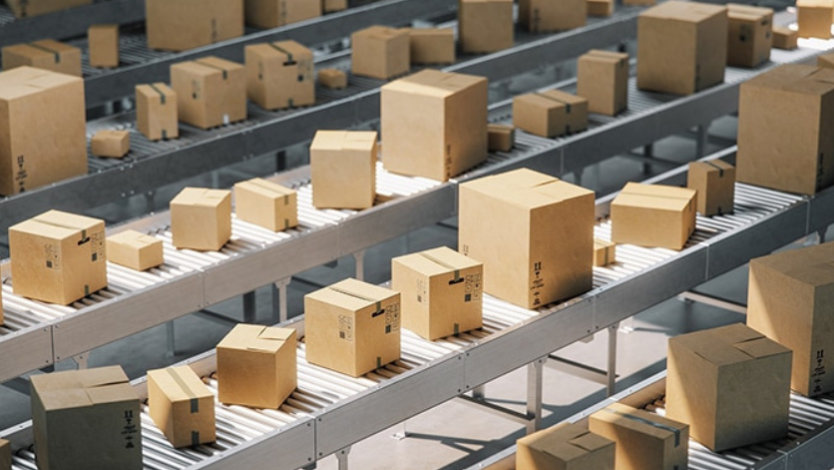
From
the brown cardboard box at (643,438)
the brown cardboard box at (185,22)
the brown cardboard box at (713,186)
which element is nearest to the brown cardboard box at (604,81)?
the brown cardboard box at (713,186)

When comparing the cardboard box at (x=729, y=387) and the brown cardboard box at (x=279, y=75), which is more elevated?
the brown cardboard box at (x=279, y=75)

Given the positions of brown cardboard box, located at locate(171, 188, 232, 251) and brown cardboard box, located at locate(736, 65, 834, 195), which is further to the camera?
brown cardboard box, located at locate(736, 65, 834, 195)

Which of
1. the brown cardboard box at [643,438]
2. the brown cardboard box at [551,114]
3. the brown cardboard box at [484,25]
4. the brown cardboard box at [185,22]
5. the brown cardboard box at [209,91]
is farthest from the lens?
the brown cardboard box at [484,25]

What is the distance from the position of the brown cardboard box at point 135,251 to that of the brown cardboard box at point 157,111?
194cm

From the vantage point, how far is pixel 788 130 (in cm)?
952

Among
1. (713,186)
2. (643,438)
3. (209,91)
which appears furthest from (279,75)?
(643,438)

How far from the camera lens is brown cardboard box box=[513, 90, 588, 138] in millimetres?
10602

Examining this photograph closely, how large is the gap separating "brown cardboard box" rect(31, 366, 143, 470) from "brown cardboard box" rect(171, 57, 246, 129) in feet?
14.6

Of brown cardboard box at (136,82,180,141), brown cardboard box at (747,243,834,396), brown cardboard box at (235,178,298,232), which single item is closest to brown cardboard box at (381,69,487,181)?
brown cardboard box at (235,178,298,232)

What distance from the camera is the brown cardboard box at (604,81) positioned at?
36.1 ft

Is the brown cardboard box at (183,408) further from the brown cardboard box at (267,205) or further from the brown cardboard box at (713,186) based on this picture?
the brown cardboard box at (713,186)

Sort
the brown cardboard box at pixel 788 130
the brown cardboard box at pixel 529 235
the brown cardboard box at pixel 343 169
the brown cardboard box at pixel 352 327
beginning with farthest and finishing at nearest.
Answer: the brown cardboard box at pixel 788 130 → the brown cardboard box at pixel 343 169 → the brown cardboard box at pixel 529 235 → the brown cardboard box at pixel 352 327

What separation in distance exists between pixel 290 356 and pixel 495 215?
142 cm

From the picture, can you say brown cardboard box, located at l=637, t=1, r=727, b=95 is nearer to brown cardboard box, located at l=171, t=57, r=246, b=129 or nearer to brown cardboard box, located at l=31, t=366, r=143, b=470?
brown cardboard box, located at l=171, t=57, r=246, b=129
